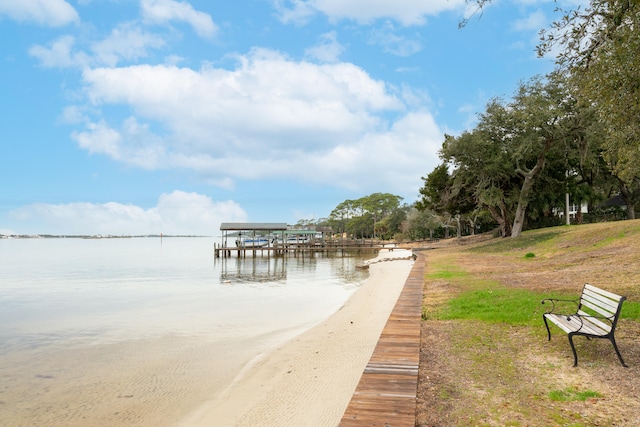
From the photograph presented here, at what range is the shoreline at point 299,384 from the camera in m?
4.61

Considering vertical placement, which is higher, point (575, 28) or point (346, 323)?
point (575, 28)

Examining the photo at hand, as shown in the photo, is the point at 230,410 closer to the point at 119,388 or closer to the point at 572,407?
the point at 119,388

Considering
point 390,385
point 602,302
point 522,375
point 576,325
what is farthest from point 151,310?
point 602,302

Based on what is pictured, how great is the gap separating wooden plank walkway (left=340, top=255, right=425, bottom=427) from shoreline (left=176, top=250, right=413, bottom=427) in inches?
21.7

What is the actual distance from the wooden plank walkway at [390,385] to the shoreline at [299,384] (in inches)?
21.7

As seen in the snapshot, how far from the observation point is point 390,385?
4.15m

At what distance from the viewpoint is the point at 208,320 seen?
12172mm

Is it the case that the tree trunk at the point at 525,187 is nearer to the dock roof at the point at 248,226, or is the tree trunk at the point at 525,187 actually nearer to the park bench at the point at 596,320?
the park bench at the point at 596,320

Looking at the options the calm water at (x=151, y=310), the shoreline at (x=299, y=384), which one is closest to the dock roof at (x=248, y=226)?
the calm water at (x=151, y=310)

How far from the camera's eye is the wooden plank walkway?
11.2 feet

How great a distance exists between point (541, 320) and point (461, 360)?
103 inches

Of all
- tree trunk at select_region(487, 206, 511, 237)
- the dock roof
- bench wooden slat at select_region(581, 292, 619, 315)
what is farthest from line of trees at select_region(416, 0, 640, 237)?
the dock roof

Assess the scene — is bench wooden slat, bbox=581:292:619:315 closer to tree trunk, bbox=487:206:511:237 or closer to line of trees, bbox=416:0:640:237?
line of trees, bbox=416:0:640:237

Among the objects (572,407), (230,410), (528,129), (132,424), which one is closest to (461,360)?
(572,407)
